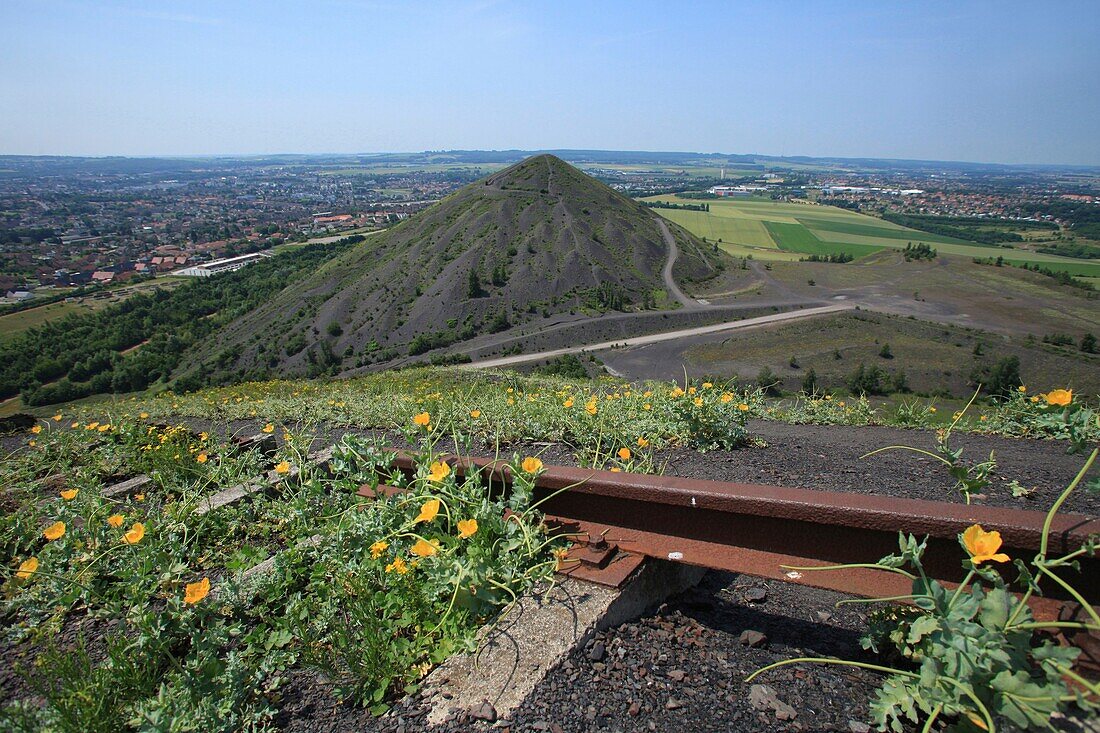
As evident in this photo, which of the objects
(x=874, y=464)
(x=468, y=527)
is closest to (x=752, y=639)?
(x=468, y=527)

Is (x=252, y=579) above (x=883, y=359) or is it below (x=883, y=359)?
above

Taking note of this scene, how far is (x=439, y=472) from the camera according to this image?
8.48ft

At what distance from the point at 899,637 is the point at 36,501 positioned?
509 centimetres

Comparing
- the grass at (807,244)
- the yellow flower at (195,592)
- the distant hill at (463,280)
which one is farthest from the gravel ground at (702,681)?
the grass at (807,244)

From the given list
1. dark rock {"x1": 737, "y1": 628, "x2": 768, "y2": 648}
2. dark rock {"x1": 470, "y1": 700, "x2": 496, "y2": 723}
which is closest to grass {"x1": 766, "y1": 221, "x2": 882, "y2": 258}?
dark rock {"x1": 737, "y1": 628, "x2": 768, "y2": 648}

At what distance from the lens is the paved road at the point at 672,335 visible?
45094 mm

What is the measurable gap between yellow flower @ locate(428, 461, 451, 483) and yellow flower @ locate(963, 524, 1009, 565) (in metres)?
2.02

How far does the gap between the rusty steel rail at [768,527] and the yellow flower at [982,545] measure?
276 mm

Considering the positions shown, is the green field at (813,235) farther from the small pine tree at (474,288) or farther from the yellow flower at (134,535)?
the yellow flower at (134,535)

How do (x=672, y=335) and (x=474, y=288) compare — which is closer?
(x=672, y=335)

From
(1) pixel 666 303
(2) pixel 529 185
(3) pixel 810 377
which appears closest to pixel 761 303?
(1) pixel 666 303

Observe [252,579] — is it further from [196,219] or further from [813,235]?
[196,219]

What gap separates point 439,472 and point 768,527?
1517 mm

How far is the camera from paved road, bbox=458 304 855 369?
148 feet
